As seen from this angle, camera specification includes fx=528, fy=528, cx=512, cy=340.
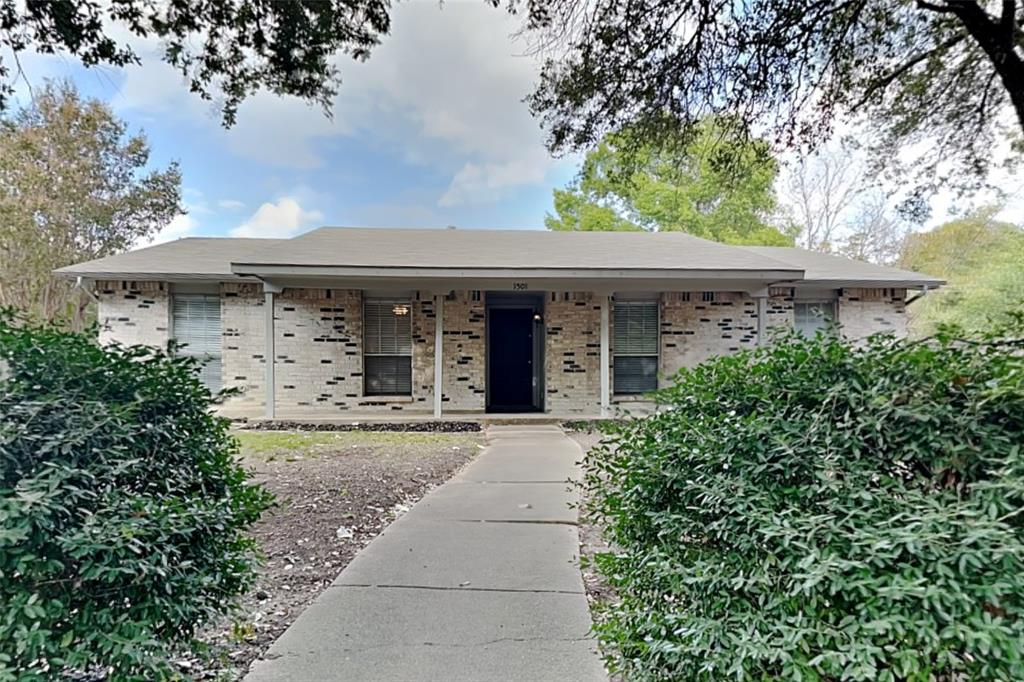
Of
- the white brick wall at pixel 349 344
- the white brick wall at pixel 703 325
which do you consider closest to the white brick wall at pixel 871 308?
the white brick wall at pixel 349 344

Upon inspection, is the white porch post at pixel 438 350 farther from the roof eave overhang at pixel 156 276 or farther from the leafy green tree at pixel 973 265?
the leafy green tree at pixel 973 265

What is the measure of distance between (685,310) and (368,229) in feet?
24.7

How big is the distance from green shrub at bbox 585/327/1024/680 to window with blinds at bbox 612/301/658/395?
29.9 ft

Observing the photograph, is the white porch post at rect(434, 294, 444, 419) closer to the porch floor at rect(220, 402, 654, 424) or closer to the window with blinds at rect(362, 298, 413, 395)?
the porch floor at rect(220, 402, 654, 424)

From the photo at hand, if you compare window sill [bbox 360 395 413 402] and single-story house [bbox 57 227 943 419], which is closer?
single-story house [bbox 57 227 943 419]

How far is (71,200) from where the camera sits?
16.0 metres

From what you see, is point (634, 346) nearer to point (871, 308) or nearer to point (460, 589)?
point (871, 308)

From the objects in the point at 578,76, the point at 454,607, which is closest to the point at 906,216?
the point at 578,76

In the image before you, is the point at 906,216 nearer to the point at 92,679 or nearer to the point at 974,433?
the point at 974,433

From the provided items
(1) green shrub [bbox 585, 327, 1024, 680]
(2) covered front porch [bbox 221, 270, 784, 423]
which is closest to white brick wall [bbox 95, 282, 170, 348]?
(2) covered front porch [bbox 221, 270, 784, 423]

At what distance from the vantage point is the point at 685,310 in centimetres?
1119

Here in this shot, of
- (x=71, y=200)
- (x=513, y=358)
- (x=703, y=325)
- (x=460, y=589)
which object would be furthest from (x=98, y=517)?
(x=71, y=200)

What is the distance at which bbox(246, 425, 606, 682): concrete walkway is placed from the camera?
86.7 inches

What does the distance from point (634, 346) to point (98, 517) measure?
33.8ft
